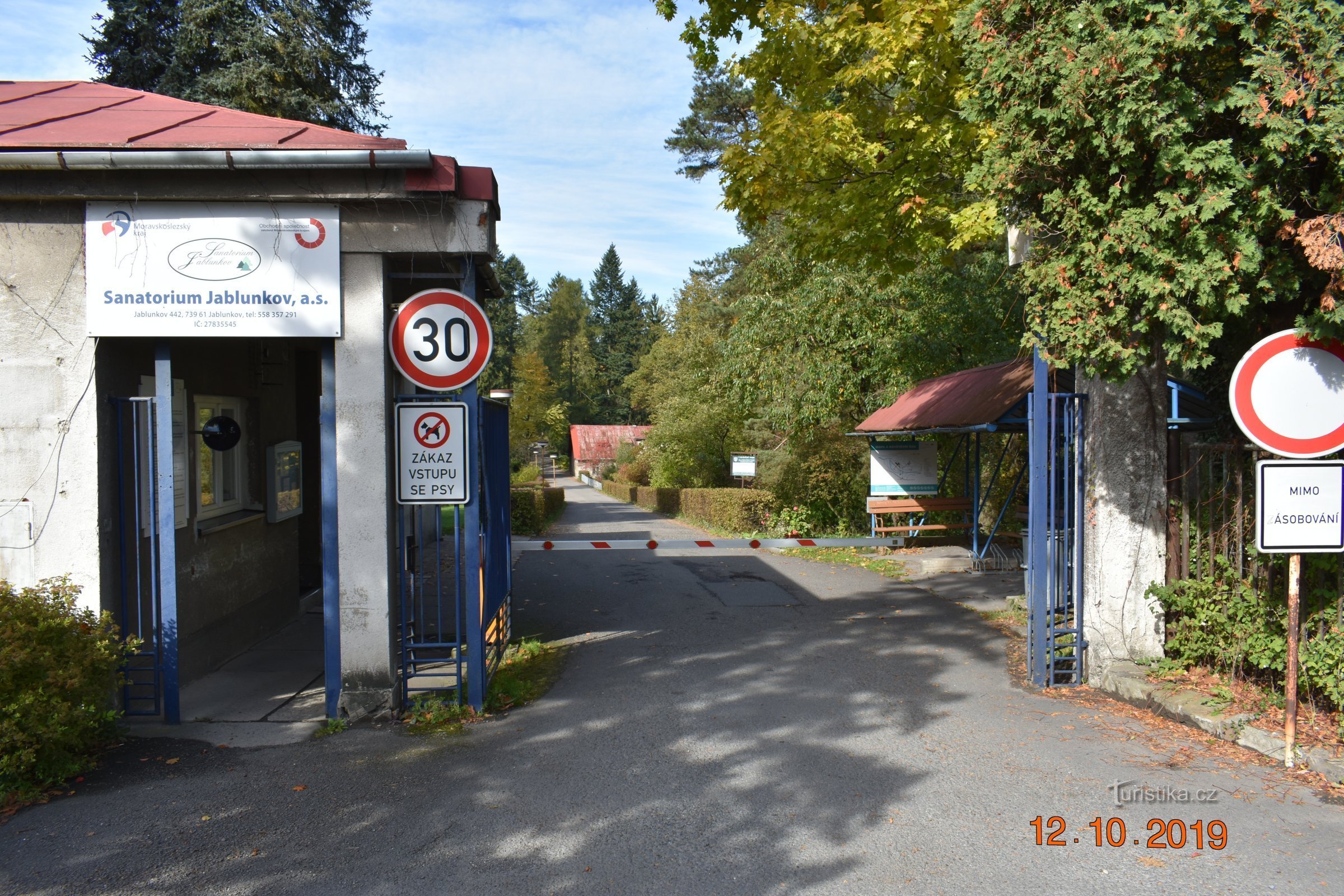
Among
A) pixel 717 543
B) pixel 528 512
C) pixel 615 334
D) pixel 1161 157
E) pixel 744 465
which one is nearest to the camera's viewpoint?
pixel 1161 157

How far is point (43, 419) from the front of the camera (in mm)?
6023

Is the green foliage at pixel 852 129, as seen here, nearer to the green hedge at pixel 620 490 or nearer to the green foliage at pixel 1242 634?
the green foliage at pixel 1242 634

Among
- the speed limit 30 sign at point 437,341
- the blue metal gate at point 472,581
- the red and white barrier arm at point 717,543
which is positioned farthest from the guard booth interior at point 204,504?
the red and white barrier arm at point 717,543

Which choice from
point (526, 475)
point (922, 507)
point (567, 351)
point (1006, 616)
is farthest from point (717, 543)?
point (567, 351)

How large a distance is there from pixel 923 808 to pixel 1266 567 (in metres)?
3.00

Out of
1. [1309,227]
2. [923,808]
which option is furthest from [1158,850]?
[1309,227]

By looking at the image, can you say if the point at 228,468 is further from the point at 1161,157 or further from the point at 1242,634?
the point at 1242,634

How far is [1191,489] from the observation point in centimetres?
648

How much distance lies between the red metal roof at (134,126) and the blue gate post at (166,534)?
1428 millimetres

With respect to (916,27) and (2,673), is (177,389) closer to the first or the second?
Result: (2,673)

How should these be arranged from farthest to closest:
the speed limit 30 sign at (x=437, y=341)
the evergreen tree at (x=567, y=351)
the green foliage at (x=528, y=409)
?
the evergreen tree at (x=567, y=351)
the green foliage at (x=528, y=409)
the speed limit 30 sign at (x=437, y=341)

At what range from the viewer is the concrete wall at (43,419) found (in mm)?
6012

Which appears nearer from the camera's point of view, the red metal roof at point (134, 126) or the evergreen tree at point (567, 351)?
the red metal roof at point (134, 126)

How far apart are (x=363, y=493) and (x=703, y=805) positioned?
Answer: 323 cm
